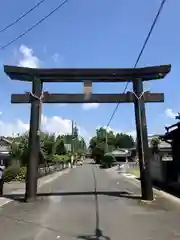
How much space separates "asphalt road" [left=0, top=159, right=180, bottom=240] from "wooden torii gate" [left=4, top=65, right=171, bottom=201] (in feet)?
5.00

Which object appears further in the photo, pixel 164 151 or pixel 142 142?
pixel 164 151

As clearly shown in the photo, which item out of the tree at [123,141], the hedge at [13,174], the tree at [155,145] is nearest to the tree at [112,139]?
the tree at [123,141]

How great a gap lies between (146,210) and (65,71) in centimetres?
677

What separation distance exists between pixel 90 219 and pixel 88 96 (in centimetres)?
709

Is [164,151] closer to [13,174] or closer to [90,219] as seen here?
[13,174]

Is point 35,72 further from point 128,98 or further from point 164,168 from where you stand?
point 164,168

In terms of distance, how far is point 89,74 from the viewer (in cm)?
1748

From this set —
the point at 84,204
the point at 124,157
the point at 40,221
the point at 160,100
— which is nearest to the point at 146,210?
the point at 84,204

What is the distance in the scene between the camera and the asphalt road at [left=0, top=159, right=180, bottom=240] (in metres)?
9.38

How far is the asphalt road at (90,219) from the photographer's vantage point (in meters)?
9.38

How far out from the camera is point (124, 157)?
119625mm

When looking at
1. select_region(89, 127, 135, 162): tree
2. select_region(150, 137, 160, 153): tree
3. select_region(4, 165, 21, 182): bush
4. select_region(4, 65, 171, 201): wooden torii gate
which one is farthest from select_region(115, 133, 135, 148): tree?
select_region(4, 65, 171, 201): wooden torii gate

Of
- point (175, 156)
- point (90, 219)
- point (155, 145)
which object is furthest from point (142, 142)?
point (155, 145)

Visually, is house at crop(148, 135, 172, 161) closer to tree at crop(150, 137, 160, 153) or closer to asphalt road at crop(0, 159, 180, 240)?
tree at crop(150, 137, 160, 153)
